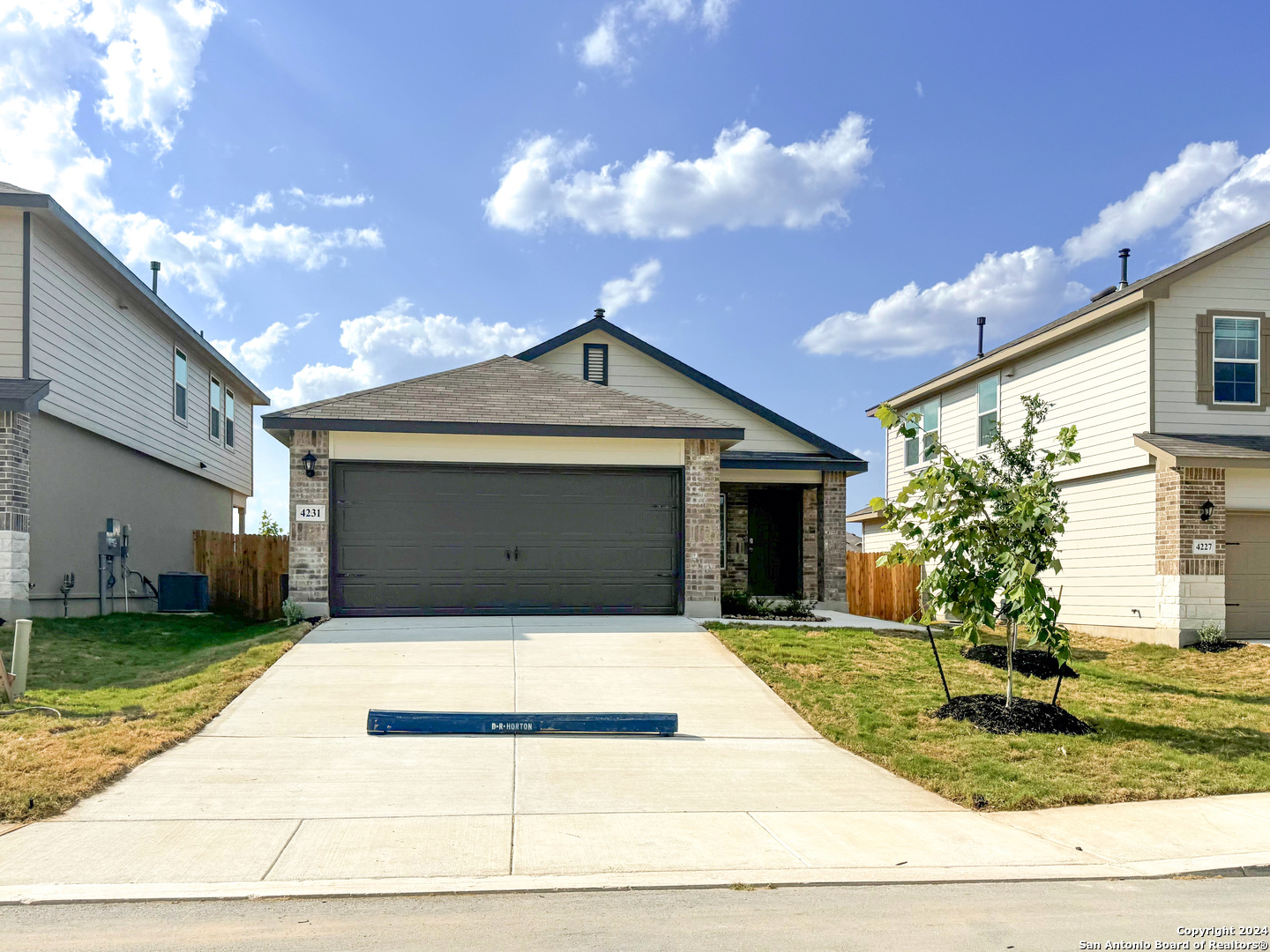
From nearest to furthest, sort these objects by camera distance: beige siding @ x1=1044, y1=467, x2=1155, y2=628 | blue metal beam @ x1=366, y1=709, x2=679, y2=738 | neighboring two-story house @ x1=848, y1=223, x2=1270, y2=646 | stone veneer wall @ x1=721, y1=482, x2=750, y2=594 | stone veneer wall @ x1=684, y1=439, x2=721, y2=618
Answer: blue metal beam @ x1=366, y1=709, x2=679, y2=738 → neighboring two-story house @ x1=848, y1=223, x2=1270, y2=646 → stone veneer wall @ x1=684, y1=439, x2=721, y2=618 → beige siding @ x1=1044, y1=467, x2=1155, y2=628 → stone veneer wall @ x1=721, y1=482, x2=750, y2=594

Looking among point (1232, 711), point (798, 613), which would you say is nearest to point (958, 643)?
point (798, 613)

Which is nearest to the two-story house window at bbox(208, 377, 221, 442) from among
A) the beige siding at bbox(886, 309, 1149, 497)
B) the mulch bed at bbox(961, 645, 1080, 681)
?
the beige siding at bbox(886, 309, 1149, 497)

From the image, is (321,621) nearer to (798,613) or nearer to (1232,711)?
(798,613)

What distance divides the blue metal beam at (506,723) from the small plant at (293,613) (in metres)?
6.33

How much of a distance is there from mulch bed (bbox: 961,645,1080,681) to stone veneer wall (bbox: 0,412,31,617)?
45.3ft

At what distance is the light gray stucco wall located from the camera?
15.9 metres

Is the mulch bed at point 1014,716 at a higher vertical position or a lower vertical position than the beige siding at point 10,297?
lower

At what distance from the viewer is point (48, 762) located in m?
7.92

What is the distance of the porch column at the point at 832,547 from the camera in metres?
20.8

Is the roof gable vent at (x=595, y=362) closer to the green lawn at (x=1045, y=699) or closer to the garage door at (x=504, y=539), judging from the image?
the garage door at (x=504, y=539)

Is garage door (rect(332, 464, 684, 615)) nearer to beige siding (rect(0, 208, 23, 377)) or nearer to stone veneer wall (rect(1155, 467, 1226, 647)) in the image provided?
beige siding (rect(0, 208, 23, 377))

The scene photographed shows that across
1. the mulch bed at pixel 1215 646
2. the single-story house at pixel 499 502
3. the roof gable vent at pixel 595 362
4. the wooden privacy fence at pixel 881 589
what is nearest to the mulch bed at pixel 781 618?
the single-story house at pixel 499 502

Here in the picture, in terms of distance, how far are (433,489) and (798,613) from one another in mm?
6983

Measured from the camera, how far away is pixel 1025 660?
13.6 m
